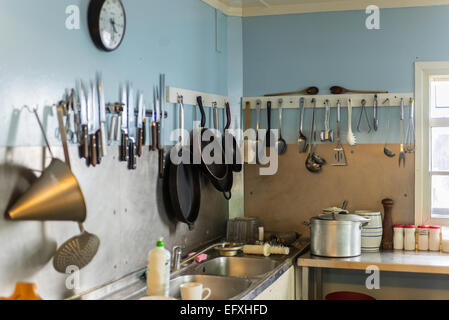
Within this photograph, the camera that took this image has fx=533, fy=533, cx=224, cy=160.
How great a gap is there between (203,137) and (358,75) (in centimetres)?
115

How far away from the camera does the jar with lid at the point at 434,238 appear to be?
10.4ft

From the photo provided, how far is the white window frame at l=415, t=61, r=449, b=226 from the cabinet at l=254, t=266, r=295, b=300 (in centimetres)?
99

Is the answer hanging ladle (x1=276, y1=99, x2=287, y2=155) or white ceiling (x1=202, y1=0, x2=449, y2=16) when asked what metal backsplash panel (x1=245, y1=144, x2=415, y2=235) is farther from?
white ceiling (x1=202, y1=0, x2=449, y2=16)

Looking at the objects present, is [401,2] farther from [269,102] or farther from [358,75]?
[269,102]

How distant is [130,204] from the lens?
2.35 m

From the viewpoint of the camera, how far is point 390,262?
2.86m

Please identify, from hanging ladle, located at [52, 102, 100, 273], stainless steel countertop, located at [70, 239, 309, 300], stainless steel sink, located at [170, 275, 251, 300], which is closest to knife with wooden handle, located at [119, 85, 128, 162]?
hanging ladle, located at [52, 102, 100, 273]

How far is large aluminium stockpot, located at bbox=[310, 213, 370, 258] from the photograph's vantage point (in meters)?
2.92

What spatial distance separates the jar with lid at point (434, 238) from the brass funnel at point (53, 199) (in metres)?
2.21

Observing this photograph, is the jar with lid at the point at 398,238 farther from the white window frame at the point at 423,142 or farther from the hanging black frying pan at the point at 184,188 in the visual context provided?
the hanging black frying pan at the point at 184,188

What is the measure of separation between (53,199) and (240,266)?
145cm

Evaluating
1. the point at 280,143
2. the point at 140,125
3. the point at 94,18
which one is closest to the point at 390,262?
the point at 280,143

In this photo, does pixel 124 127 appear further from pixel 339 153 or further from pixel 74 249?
pixel 339 153

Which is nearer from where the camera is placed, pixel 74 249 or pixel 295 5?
pixel 74 249
